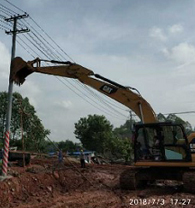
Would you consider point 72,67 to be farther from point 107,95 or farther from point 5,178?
point 5,178

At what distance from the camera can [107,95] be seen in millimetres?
12164

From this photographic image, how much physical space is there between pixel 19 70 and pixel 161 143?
25.5 ft

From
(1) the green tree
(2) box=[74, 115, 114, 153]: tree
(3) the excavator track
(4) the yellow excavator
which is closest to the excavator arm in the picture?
(4) the yellow excavator

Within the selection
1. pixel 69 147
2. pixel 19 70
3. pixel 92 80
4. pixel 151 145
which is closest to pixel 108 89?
pixel 92 80

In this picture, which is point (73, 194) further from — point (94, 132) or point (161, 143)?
point (94, 132)

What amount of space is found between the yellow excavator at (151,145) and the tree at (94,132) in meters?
40.4

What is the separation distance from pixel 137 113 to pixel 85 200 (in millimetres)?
4411

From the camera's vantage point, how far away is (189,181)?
31.8ft

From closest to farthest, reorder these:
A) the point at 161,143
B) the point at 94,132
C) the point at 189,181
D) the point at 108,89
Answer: the point at 189,181 → the point at 161,143 → the point at 108,89 → the point at 94,132

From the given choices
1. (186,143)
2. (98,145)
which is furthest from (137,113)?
(98,145)

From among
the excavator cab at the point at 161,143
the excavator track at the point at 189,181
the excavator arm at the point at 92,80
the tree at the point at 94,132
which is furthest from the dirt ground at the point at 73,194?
the tree at the point at 94,132

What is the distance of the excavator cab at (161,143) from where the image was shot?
33.6 feet

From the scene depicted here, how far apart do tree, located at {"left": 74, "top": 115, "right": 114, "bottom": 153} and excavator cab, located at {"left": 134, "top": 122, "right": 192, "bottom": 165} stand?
41.1m

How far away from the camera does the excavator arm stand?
452 inches
